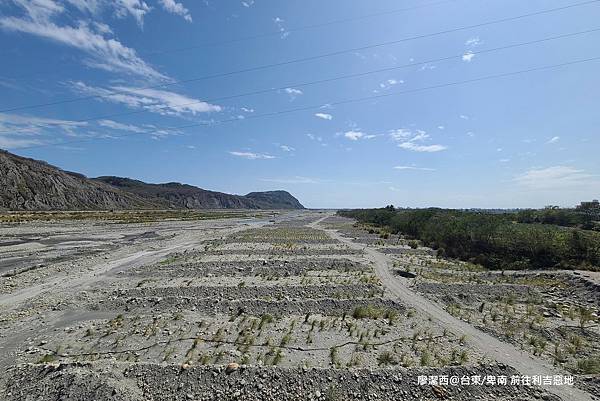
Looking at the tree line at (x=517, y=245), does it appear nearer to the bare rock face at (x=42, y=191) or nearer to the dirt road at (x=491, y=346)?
the dirt road at (x=491, y=346)

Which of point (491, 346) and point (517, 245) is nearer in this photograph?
point (491, 346)

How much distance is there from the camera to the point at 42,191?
125 meters

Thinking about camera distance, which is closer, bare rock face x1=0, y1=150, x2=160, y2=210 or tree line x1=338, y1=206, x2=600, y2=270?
tree line x1=338, y1=206, x2=600, y2=270

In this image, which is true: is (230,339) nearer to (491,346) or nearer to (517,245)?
(491,346)

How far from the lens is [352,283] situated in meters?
21.1

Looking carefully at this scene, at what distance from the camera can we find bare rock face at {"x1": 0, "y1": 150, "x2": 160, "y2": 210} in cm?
11250

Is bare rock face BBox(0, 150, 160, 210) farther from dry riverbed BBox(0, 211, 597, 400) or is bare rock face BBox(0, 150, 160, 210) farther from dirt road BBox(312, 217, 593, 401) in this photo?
dirt road BBox(312, 217, 593, 401)

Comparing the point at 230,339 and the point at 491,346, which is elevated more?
the point at 491,346

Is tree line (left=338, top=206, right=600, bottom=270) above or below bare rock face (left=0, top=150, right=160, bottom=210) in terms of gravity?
below

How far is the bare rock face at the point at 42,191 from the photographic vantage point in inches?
4429

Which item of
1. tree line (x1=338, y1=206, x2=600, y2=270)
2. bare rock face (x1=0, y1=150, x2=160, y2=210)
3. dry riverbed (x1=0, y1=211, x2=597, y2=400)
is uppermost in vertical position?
bare rock face (x1=0, y1=150, x2=160, y2=210)

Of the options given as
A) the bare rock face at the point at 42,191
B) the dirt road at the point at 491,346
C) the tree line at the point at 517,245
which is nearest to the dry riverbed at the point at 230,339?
the dirt road at the point at 491,346

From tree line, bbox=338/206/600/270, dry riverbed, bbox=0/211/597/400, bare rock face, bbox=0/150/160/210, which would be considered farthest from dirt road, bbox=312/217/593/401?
bare rock face, bbox=0/150/160/210

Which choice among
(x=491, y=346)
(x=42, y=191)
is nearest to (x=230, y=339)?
(x=491, y=346)
